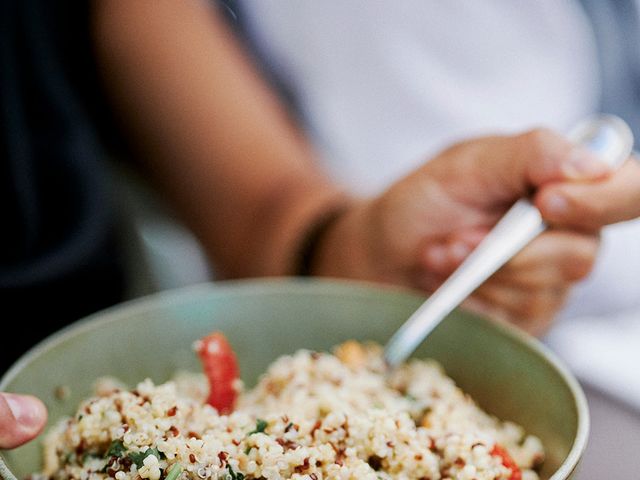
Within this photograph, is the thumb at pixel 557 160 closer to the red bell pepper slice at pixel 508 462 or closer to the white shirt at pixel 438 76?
the red bell pepper slice at pixel 508 462

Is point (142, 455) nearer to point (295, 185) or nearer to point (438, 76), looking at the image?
point (295, 185)

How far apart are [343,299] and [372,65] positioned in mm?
801

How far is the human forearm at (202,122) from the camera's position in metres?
1.06

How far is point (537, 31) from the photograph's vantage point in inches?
49.8

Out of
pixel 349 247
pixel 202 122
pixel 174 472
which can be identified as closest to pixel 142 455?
pixel 174 472

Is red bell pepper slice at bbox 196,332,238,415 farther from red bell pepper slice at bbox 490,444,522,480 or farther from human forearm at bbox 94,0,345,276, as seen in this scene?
human forearm at bbox 94,0,345,276

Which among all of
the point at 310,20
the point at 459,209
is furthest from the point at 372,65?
the point at 459,209

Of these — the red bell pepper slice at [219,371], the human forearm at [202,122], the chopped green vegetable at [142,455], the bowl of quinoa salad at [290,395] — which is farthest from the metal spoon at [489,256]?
the human forearm at [202,122]

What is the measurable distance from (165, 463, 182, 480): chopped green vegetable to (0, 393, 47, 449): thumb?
0.10m

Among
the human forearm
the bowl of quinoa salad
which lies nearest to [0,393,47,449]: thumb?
the bowl of quinoa salad

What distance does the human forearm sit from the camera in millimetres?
1060

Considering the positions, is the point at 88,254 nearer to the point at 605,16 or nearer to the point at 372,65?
the point at 372,65

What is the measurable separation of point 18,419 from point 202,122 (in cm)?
76

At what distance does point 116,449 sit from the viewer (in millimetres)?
413
